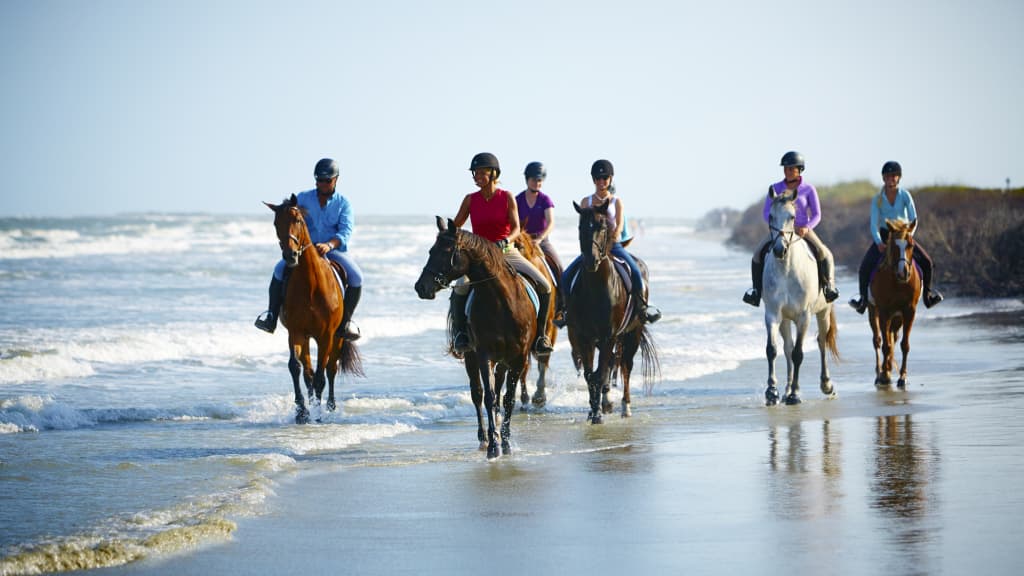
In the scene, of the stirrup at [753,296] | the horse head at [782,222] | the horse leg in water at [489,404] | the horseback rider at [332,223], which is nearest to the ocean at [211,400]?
the horse leg in water at [489,404]

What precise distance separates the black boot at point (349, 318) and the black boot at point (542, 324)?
289 centimetres

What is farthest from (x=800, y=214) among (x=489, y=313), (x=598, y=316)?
(x=489, y=313)

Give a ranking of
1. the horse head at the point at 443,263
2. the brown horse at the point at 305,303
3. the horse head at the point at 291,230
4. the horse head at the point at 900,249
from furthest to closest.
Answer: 1. the horse head at the point at 900,249
2. the brown horse at the point at 305,303
3. the horse head at the point at 291,230
4. the horse head at the point at 443,263

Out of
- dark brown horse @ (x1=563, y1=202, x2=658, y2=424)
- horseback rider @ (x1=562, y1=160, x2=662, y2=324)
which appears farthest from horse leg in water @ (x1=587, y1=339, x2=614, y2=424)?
horseback rider @ (x1=562, y1=160, x2=662, y2=324)

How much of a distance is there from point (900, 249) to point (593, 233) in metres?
4.72

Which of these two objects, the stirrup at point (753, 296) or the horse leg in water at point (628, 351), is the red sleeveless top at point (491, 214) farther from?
the stirrup at point (753, 296)

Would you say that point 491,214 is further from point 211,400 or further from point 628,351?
point 211,400

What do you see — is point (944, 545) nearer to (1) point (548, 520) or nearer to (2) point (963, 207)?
(1) point (548, 520)

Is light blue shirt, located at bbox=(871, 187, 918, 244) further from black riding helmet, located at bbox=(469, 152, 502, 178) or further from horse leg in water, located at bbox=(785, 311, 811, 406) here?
black riding helmet, located at bbox=(469, 152, 502, 178)

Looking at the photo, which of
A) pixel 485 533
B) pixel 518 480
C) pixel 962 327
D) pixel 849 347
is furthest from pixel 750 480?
pixel 962 327

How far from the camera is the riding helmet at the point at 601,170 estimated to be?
37.0ft

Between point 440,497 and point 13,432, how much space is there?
198 inches

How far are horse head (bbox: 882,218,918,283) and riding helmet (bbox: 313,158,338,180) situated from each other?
6.54 m

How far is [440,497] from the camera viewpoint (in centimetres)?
745
